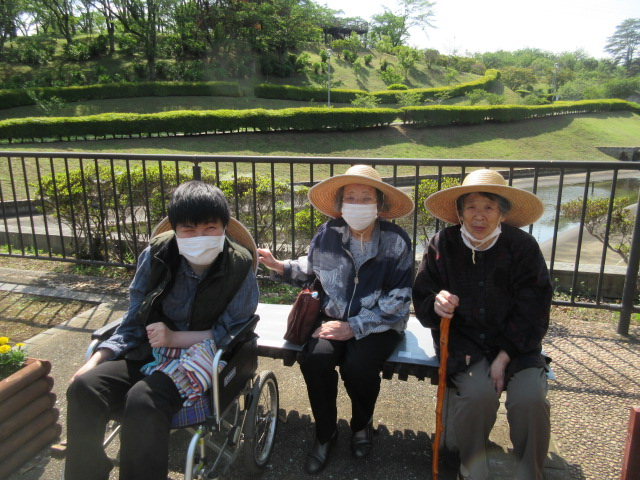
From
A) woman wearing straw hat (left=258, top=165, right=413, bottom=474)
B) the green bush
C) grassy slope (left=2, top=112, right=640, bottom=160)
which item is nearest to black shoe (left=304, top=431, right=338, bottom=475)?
woman wearing straw hat (left=258, top=165, right=413, bottom=474)

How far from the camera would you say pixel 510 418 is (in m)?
2.13

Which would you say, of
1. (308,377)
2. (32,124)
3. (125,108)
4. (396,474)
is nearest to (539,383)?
(396,474)

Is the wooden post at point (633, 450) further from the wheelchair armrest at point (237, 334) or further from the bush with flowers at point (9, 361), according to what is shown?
the bush with flowers at point (9, 361)

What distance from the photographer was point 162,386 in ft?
6.59

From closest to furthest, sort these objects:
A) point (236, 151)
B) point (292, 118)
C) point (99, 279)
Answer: point (99, 279)
point (236, 151)
point (292, 118)

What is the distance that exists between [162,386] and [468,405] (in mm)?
1359

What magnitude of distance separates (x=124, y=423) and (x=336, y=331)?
1.09 metres

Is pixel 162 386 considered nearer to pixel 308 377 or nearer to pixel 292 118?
pixel 308 377

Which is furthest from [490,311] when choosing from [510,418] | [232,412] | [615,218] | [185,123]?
[185,123]

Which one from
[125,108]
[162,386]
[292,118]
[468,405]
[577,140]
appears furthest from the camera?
[577,140]

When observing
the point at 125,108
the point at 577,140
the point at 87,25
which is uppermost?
the point at 87,25

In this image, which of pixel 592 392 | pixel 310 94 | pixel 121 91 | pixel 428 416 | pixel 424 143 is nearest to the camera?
pixel 428 416

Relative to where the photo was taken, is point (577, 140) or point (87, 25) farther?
point (87, 25)

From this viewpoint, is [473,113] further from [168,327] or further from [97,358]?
[97,358]
